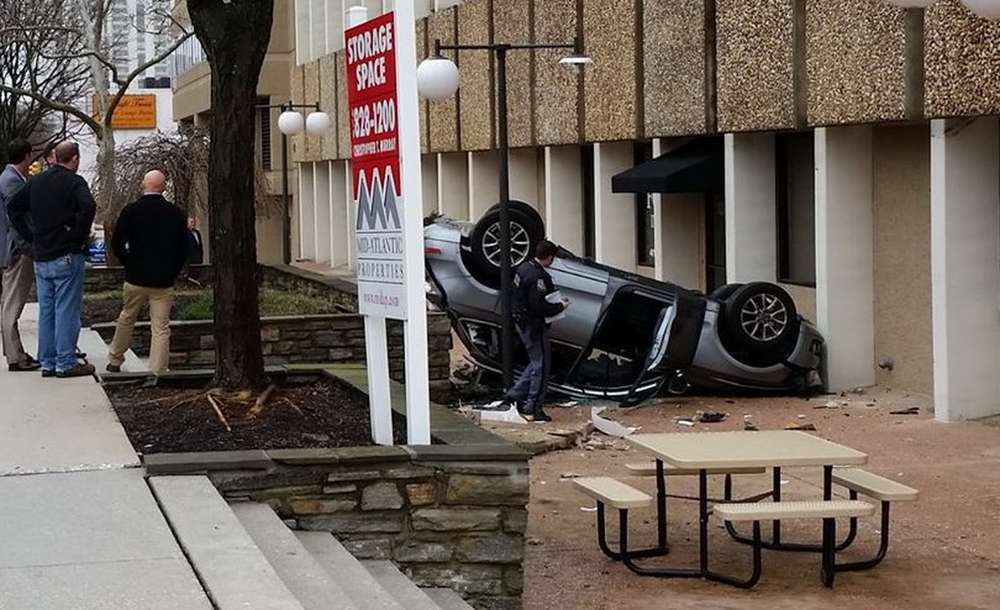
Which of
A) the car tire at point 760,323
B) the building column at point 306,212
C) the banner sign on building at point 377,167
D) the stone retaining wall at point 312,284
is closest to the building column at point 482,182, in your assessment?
the stone retaining wall at point 312,284

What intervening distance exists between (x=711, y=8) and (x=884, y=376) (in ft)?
15.8

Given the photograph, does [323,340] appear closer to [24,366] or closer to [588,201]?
[24,366]

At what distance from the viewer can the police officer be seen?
1595 cm

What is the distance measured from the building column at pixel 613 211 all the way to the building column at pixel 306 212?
72.0ft

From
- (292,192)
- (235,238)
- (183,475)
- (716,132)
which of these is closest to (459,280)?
(716,132)

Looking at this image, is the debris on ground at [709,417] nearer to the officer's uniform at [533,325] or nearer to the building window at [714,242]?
the officer's uniform at [533,325]

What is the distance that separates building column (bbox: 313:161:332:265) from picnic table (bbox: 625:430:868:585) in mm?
35033

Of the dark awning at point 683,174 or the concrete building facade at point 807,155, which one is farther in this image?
the dark awning at point 683,174

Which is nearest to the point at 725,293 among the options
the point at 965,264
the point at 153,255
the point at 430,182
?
the point at 965,264

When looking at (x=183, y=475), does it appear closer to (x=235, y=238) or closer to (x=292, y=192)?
(x=235, y=238)

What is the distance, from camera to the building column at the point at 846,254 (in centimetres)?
A: 1772

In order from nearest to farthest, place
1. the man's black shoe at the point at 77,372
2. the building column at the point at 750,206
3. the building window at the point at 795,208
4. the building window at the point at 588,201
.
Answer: the man's black shoe at the point at 77,372 < the building window at the point at 795,208 < the building column at the point at 750,206 < the building window at the point at 588,201

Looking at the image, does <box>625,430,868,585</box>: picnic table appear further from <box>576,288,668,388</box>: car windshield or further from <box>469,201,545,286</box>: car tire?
<box>469,201,545,286</box>: car tire

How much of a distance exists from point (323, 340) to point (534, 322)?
227cm
